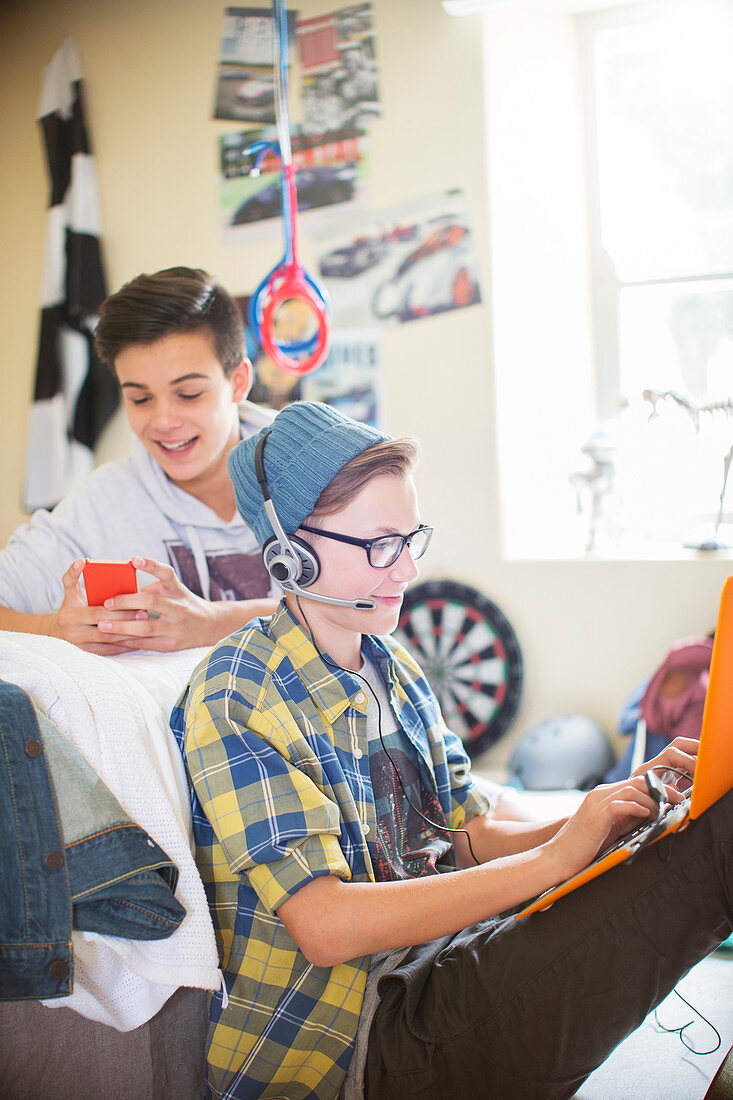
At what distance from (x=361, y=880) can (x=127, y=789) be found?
0.30m

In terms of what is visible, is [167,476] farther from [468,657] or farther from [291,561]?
[468,657]

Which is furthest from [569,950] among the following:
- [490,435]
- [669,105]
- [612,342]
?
[669,105]

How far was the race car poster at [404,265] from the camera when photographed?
8.49ft

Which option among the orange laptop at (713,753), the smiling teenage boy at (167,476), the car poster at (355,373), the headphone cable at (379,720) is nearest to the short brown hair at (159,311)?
the smiling teenage boy at (167,476)

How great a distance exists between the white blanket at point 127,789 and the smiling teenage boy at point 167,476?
39 centimetres

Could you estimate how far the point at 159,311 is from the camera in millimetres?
1679

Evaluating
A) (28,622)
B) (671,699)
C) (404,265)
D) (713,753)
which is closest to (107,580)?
(28,622)

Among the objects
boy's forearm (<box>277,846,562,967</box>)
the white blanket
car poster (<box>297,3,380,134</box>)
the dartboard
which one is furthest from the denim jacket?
car poster (<box>297,3,380,134</box>)

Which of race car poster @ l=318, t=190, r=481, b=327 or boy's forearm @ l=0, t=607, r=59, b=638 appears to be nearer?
boy's forearm @ l=0, t=607, r=59, b=638

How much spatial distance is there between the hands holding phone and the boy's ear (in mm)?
517

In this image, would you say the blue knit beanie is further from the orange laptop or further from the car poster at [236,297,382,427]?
the car poster at [236,297,382,427]

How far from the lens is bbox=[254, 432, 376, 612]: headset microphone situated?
1171mm

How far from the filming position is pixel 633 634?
2502 mm

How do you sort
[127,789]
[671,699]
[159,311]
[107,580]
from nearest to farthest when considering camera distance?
[127,789] < [107,580] < [159,311] < [671,699]
